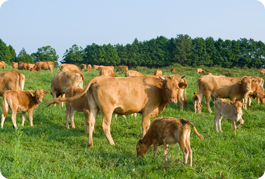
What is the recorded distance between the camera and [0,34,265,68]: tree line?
57.0 m

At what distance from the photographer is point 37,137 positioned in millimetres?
6961

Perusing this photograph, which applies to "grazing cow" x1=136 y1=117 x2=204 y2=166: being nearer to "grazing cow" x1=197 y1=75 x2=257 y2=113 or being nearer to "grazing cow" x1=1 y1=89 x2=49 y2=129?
"grazing cow" x1=1 y1=89 x2=49 y2=129

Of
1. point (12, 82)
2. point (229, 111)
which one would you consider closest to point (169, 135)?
point (229, 111)

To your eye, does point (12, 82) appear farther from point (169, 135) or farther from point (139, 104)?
point (169, 135)

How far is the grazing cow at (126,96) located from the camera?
679 centimetres

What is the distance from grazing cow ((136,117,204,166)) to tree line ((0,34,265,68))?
53.0 metres

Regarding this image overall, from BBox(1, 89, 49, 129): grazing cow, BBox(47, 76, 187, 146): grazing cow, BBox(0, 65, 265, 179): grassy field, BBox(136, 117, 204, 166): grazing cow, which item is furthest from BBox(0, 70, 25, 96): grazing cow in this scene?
BBox(136, 117, 204, 166): grazing cow

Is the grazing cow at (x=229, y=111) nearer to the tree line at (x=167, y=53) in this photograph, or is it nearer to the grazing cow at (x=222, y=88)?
the grazing cow at (x=222, y=88)

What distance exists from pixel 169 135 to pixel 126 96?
2217 mm

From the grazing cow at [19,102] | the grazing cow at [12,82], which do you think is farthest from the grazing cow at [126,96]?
the grazing cow at [12,82]

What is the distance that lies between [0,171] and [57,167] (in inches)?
41.1

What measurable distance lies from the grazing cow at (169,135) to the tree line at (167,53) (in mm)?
53017

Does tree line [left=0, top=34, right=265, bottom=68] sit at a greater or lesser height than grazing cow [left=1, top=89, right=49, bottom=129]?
greater

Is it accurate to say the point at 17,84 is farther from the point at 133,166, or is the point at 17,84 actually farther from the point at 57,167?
the point at 133,166
